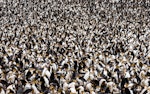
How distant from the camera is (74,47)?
13.1 metres

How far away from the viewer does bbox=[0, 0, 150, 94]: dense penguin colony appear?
30.1ft

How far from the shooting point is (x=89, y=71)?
10031 millimetres

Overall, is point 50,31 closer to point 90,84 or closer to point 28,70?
point 28,70

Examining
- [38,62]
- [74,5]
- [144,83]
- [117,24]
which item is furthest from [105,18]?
[144,83]

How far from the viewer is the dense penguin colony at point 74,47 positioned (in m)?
9.17

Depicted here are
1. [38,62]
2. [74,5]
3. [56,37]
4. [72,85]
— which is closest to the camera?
[72,85]

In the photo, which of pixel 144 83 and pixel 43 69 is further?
pixel 43 69

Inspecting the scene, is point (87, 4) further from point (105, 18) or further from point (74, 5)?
point (105, 18)

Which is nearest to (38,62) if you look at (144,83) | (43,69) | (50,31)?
(43,69)

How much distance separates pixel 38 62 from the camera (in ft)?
36.1

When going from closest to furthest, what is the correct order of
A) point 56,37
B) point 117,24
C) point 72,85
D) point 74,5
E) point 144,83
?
point 72,85, point 144,83, point 56,37, point 117,24, point 74,5

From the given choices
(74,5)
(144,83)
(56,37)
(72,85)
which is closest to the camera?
(72,85)

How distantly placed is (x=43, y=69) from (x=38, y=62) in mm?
989

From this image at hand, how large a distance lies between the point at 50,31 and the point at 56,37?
52.6 inches
